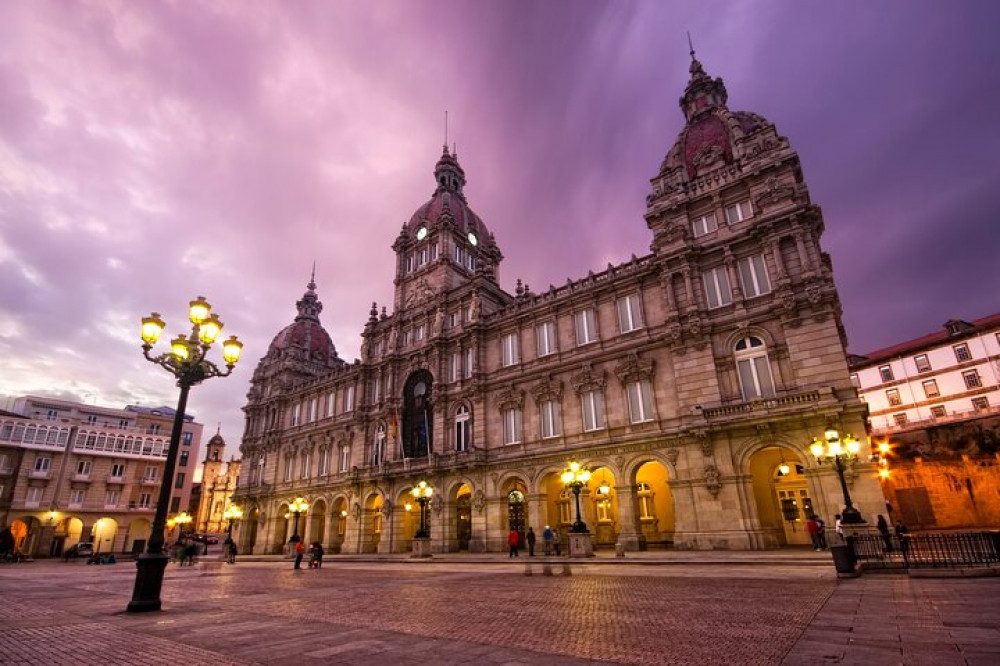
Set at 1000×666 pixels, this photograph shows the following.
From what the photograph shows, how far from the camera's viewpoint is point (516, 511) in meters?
32.6

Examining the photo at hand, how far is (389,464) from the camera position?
3734 centimetres

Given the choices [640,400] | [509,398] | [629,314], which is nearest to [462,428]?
[509,398]

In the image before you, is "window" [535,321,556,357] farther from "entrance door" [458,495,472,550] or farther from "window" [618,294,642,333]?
"entrance door" [458,495,472,550]

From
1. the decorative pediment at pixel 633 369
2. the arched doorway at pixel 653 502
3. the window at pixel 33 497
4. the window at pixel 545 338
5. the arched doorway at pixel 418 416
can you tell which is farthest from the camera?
the window at pixel 33 497

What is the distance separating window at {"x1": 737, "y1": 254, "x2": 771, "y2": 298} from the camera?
25.6 metres

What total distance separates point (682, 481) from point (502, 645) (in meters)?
20.8

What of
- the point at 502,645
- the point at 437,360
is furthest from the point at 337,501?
the point at 502,645

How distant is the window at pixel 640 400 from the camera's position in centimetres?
2730

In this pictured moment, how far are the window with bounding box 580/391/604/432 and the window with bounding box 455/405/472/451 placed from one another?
30.2ft

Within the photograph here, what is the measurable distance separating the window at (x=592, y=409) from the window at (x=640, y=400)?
5.90 feet

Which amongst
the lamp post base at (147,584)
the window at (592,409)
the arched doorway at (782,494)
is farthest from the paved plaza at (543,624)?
the window at (592,409)

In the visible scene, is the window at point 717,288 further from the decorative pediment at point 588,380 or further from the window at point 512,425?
the window at point 512,425

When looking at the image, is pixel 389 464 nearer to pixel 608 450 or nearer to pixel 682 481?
pixel 608 450

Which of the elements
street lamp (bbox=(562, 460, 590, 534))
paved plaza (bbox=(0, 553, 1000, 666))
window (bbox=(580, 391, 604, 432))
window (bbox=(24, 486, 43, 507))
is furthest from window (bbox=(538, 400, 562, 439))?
window (bbox=(24, 486, 43, 507))
